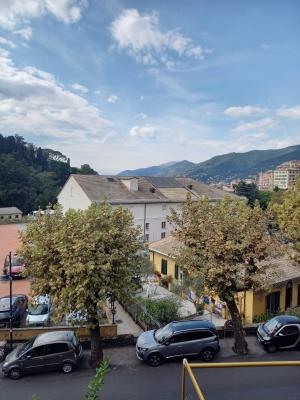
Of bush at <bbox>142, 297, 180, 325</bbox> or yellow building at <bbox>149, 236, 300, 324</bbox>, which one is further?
yellow building at <bbox>149, 236, 300, 324</bbox>

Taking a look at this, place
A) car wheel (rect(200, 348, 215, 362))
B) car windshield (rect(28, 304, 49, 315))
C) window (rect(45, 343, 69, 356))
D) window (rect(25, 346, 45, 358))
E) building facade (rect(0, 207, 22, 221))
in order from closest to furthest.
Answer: window (rect(25, 346, 45, 358))
window (rect(45, 343, 69, 356))
car wheel (rect(200, 348, 215, 362))
car windshield (rect(28, 304, 49, 315))
building facade (rect(0, 207, 22, 221))

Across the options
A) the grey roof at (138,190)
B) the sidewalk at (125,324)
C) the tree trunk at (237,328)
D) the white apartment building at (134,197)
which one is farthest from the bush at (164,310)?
the white apartment building at (134,197)

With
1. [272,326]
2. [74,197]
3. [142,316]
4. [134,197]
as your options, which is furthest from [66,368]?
[74,197]

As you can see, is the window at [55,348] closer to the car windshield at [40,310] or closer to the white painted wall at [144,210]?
the car windshield at [40,310]

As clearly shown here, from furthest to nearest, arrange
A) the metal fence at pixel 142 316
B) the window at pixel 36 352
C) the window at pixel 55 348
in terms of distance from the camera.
→ 1. the metal fence at pixel 142 316
2. the window at pixel 55 348
3. the window at pixel 36 352

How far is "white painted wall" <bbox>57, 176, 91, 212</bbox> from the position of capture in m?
43.3

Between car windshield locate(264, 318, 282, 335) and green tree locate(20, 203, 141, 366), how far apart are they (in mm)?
6724

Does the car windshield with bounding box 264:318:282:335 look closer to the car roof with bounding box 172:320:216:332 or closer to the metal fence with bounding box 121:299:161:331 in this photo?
the car roof with bounding box 172:320:216:332

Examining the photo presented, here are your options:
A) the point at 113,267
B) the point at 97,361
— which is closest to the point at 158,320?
the point at 97,361

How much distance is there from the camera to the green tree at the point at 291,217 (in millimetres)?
17812

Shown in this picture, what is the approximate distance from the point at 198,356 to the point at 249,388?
4.52m

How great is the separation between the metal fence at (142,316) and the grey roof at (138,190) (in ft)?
73.2

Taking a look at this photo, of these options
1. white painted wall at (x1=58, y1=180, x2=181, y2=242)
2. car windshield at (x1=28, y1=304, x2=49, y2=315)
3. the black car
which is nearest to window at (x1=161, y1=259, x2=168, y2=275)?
car windshield at (x1=28, y1=304, x2=49, y2=315)

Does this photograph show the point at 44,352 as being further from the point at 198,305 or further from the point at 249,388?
the point at 198,305
